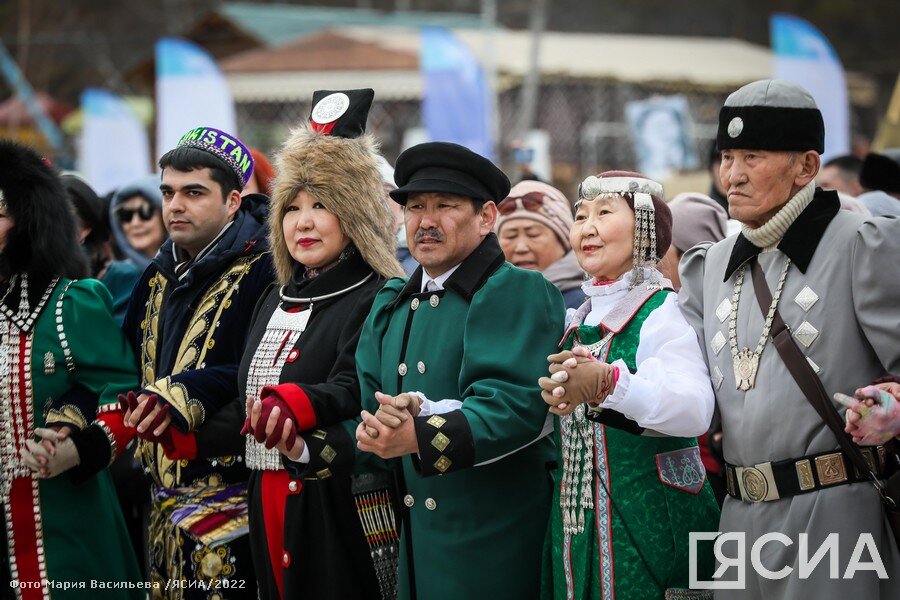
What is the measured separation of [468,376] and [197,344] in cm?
131

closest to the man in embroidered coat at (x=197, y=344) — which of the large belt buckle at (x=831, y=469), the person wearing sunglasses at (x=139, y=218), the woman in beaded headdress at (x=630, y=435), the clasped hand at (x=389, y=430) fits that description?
the clasped hand at (x=389, y=430)

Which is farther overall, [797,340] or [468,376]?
[468,376]

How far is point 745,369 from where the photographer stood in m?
3.13

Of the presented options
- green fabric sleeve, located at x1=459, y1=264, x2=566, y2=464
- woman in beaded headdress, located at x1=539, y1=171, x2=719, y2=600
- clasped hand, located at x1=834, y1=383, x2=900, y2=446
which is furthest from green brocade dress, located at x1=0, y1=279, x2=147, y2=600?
clasped hand, located at x1=834, y1=383, x2=900, y2=446

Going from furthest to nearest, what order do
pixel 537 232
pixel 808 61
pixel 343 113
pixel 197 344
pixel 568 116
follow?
1. pixel 568 116
2. pixel 808 61
3. pixel 537 232
4. pixel 197 344
5. pixel 343 113

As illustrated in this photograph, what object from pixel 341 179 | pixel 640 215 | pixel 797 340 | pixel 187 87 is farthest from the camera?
pixel 187 87

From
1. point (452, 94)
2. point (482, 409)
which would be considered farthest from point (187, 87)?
point (482, 409)

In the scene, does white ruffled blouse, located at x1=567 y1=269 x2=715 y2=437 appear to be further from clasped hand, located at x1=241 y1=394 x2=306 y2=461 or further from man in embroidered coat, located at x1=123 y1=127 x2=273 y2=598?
man in embroidered coat, located at x1=123 y1=127 x2=273 y2=598

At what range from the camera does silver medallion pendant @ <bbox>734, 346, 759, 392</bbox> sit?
10.2 ft

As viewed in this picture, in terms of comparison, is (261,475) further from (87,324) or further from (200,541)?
(87,324)

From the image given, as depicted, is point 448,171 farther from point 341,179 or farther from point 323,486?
point 323,486

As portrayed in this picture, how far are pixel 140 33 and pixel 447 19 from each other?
9180 mm

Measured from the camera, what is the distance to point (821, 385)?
296 cm

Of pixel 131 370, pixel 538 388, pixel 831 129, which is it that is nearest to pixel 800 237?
pixel 538 388
